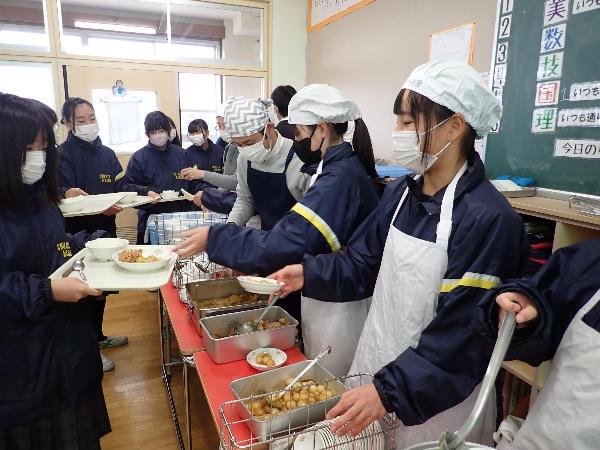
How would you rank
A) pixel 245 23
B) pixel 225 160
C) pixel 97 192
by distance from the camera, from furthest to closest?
pixel 245 23 < pixel 225 160 < pixel 97 192

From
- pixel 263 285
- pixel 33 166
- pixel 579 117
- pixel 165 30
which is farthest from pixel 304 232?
pixel 165 30

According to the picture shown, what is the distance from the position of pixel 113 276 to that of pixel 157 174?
225 cm

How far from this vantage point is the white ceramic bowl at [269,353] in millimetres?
1315

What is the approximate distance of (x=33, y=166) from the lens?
52.2 inches

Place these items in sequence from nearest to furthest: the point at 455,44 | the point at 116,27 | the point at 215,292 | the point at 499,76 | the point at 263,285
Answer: the point at 263,285 < the point at 215,292 < the point at 499,76 < the point at 455,44 < the point at 116,27

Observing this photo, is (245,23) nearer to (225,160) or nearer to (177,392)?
(225,160)

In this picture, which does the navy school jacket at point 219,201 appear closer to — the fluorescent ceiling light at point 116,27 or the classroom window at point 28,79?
the classroom window at point 28,79

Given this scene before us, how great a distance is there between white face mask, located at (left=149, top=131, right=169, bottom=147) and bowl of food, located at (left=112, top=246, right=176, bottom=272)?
207 cm

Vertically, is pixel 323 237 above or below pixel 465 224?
below

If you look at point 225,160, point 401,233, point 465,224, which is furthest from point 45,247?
point 225,160

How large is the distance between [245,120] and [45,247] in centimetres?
101

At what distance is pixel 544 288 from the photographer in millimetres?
925

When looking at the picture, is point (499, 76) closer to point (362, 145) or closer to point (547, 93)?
point (547, 93)

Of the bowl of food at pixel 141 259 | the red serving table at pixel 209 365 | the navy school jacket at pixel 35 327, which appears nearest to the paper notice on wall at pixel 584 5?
the red serving table at pixel 209 365
